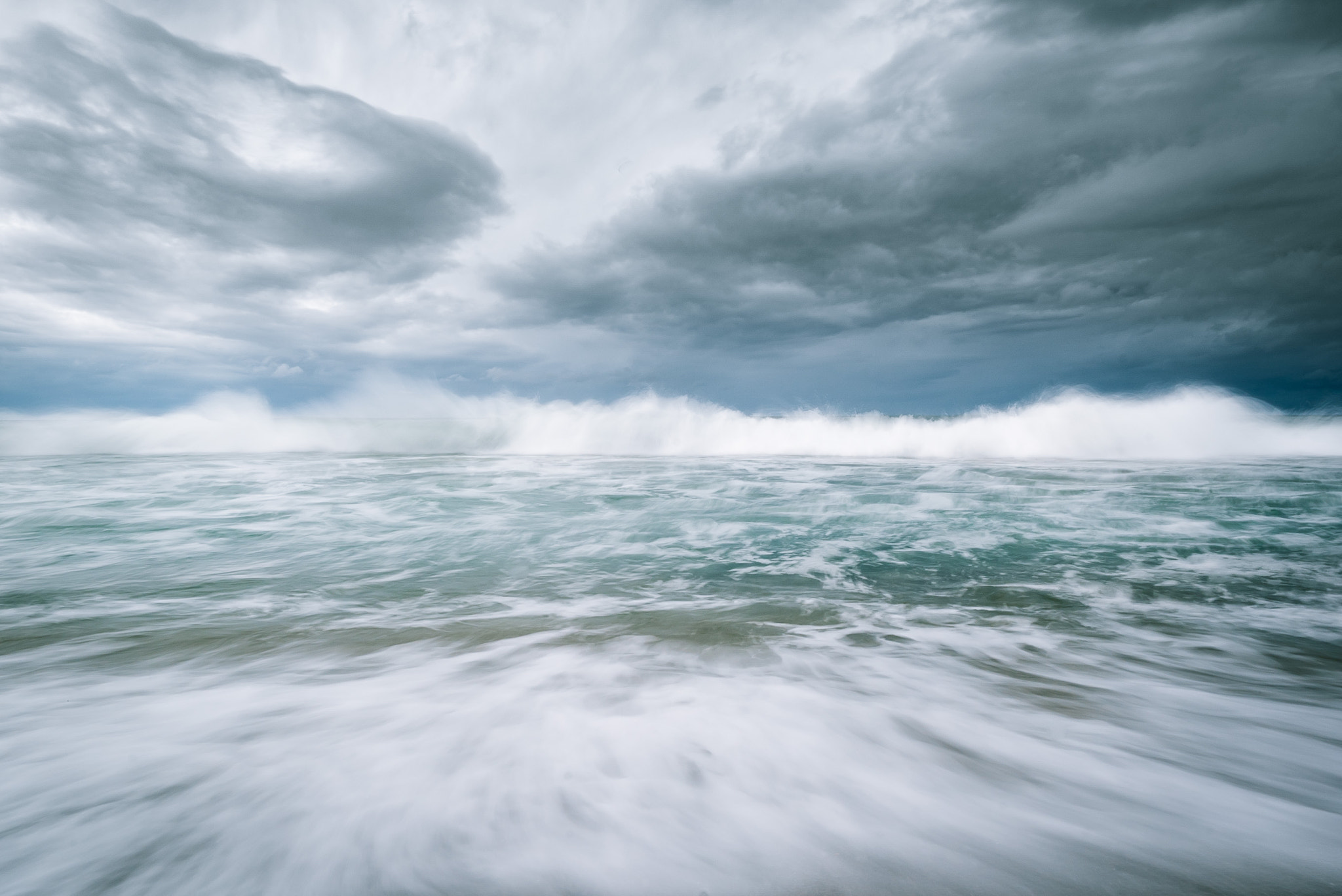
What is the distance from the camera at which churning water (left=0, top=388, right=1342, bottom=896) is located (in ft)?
5.23

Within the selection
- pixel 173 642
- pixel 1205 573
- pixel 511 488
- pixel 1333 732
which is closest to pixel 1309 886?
pixel 1333 732

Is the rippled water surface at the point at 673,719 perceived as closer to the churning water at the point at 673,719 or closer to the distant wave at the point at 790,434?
the churning water at the point at 673,719

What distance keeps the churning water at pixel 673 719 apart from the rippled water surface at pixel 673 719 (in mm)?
14

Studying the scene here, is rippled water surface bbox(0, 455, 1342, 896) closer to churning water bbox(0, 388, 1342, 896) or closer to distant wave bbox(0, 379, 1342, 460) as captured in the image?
churning water bbox(0, 388, 1342, 896)

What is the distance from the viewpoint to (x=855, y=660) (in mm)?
3084

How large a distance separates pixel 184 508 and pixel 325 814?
30.1 feet

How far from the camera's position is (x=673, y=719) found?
2.40 m

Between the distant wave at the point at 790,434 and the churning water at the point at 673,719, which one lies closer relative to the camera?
the churning water at the point at 673,719

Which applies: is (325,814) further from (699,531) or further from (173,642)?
(699,531)

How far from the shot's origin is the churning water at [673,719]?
5.23ft

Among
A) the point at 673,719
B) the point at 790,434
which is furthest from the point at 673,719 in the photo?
the point at 790,434

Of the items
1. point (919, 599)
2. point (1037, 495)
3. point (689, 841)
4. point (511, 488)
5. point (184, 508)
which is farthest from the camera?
point (511, 488)

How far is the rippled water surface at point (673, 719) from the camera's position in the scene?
1596mm

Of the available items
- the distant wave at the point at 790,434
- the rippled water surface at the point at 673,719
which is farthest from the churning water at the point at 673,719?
the distant wave at the point at 790,434
